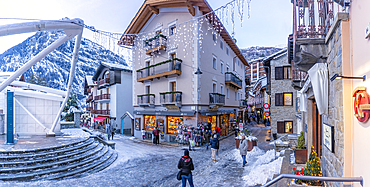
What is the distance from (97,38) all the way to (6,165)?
24.1ft

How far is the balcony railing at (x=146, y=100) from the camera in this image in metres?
21.5

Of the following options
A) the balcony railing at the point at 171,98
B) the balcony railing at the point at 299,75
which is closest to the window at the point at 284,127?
the balcony railing at the point at 171,98

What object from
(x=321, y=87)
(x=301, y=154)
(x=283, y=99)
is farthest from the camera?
(x=283, y=99)

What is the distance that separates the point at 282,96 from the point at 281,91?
1.70 feet

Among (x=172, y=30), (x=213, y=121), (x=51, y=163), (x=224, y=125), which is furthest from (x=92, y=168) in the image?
(x=224, y=125)

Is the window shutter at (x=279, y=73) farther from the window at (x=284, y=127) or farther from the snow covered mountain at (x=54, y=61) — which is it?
the snow covered mountain at (x=54, y=61)

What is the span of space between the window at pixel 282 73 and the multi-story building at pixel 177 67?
6.08 m

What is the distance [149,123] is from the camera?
22.7 m

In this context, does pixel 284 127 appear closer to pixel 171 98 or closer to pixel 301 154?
pixel 171 98

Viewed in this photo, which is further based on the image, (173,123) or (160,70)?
(160,70)

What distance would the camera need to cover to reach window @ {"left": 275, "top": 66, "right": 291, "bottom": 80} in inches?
792

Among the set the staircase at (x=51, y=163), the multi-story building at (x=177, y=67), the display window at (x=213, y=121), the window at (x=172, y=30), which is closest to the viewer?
the staircase at (x=51, y=163)

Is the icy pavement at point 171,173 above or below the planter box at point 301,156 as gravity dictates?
below

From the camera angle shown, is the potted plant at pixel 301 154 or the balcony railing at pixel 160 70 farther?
the balcony railing at pixel 160 70
